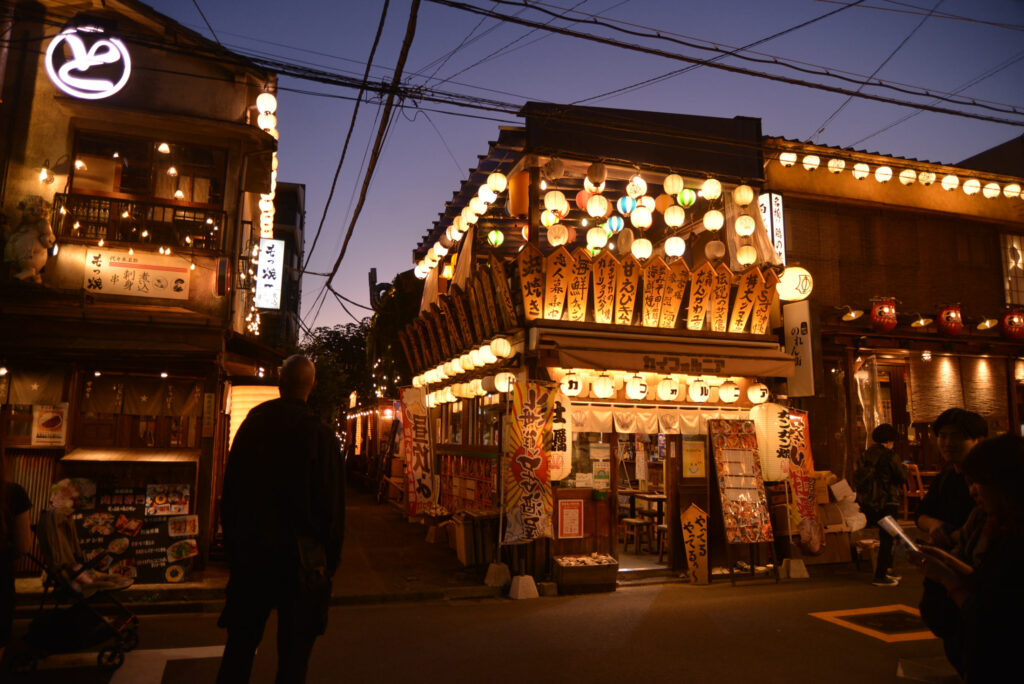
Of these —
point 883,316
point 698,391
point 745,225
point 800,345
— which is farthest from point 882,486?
point 745,225

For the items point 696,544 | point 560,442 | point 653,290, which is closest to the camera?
point 560,442

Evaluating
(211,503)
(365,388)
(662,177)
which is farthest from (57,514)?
(365,388)

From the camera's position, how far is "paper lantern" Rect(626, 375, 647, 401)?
13016mm

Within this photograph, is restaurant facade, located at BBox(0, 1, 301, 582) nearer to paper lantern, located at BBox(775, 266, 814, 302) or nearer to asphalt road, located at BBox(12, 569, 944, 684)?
asphalt road, located at BBox(12, 569, 944, 684)

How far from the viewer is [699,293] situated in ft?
45.2

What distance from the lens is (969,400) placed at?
17797mm

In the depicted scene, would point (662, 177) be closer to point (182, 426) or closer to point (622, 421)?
point (622, 421)

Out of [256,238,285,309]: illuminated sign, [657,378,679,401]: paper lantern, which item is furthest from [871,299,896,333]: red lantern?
[256,238,285,309]: illuminated sign

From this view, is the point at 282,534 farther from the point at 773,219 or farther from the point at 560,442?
the point at 773,219

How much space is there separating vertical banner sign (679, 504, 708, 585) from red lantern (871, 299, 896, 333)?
7411 millimetres

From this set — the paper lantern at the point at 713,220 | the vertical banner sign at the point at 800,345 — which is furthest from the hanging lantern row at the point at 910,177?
the vertical banner sign at the point at 800,345

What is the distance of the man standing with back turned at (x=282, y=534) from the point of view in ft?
13.6

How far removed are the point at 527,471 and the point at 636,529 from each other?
5105 millimetres

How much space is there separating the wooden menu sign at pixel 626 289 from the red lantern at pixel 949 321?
9.15 metres
